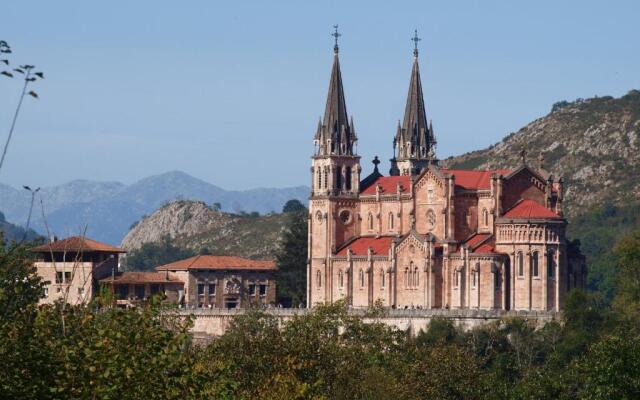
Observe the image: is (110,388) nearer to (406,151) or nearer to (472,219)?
(472,219)

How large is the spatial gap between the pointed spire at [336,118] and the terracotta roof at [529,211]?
18177 mm

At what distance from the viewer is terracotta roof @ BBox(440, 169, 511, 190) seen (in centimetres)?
13812

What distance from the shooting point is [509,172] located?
137 m

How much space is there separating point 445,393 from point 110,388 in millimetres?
45729

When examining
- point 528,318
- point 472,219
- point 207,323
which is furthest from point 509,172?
point 207,323

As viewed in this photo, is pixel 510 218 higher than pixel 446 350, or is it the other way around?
pixel 510 218

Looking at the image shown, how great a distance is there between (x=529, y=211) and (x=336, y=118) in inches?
832

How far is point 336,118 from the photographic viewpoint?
148 meters

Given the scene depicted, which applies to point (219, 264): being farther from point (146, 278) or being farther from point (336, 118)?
point (336, 118)

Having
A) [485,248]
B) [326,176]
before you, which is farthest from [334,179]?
A: [485,248]

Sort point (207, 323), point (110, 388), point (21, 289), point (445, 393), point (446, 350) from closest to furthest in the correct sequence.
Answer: point (110, 388) → point (21, 289) → point (445, 393) → point (446, 350) → point (207, 323)

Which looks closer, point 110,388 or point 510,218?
point 110,388

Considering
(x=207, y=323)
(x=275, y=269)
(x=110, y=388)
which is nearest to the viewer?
(x=110, y=388)

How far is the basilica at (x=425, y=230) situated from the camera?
131m
